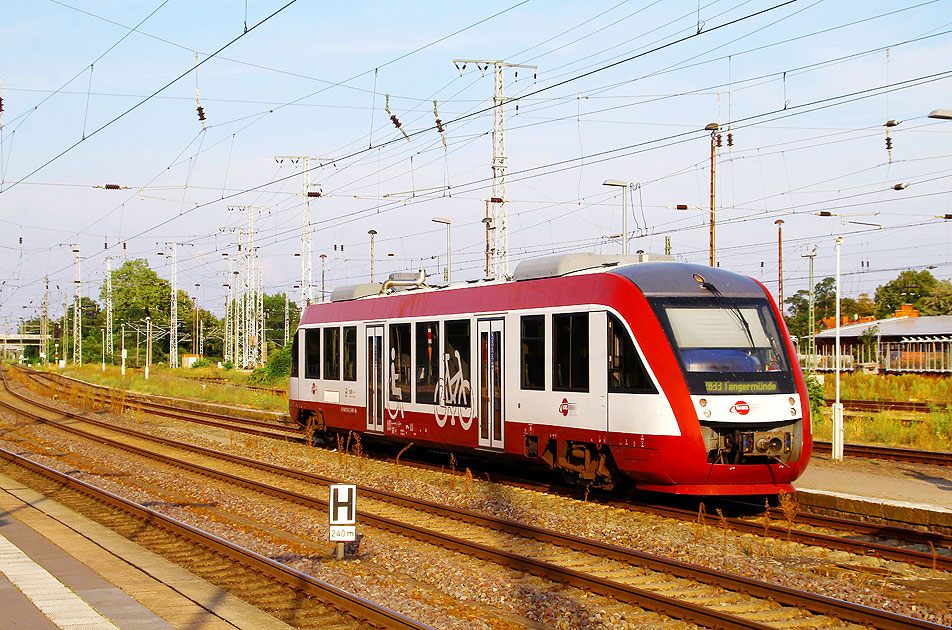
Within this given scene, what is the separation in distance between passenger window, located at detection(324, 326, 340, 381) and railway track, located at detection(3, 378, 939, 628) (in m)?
7.26

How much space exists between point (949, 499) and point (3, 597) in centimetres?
1187

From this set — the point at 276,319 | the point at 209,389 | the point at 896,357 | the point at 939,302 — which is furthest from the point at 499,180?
the point at 276,319

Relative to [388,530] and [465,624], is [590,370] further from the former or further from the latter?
[465,624]

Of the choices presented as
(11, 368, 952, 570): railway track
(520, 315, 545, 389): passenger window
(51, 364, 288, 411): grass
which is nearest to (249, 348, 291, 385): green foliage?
(51, 364, 288, 411): grass

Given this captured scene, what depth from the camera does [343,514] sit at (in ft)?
33.7

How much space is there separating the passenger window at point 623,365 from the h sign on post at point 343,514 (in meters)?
4.15

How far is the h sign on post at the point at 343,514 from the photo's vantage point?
10.2 meters

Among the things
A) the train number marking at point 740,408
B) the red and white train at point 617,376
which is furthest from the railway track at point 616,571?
the train number marking at point 740,408

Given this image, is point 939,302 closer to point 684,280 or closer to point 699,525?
point 684,280

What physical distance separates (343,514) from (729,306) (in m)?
6.06

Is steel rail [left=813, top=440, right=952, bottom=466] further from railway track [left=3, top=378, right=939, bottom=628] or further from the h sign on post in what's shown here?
the h sign on post

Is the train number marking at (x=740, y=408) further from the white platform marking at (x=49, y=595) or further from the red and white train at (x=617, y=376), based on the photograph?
the white platform marking at (x=49, y=595)

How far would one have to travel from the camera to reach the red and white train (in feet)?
39.2

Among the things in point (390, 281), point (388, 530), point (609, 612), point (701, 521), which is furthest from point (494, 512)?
point (390, 281)
